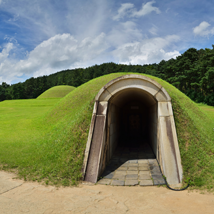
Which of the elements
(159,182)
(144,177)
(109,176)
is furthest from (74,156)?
(159,182)

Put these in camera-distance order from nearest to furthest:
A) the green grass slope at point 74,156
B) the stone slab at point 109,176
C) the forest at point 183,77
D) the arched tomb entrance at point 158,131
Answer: the green grass slope at point 74,156 < the arched tomb entrance at point 158,131 < the stone slab at point 109,176 < the forest at point 183,77

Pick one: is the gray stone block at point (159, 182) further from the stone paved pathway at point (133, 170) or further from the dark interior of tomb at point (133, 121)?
the dark interior of tomb at point (133, 121)

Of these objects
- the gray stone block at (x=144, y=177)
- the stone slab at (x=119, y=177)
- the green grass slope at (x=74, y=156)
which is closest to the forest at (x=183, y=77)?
the green grass slope at (x=74, y=156)

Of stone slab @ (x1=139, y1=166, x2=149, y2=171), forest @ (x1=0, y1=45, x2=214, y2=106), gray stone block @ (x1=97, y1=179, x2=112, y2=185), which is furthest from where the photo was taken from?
forest @ (x1=0, y1=45, x2=214, y2=106)

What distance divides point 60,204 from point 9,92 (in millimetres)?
76315

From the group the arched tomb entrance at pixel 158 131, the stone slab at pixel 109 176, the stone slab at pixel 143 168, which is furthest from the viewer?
the stone slab at pixel 143 168

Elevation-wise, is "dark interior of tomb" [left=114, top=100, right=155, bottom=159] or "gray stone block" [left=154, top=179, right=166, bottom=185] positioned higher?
"dark interior of tomb" [left=114, top=100, right=155, bottom=159]

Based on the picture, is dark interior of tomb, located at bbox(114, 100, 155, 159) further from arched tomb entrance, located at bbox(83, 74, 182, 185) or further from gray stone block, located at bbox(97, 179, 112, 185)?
gray stone block, located at bbox(97, 179, 112, 185)

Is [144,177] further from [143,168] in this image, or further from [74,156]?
[74,156]

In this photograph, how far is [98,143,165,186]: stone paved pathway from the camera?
228 inches

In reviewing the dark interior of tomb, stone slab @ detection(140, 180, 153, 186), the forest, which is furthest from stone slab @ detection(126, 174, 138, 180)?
the forest

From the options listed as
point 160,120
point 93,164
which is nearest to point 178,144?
point 160,120

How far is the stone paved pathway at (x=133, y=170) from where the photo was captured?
579cm

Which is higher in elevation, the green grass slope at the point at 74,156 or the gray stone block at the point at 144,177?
the green grass slope at the point at 74,156
